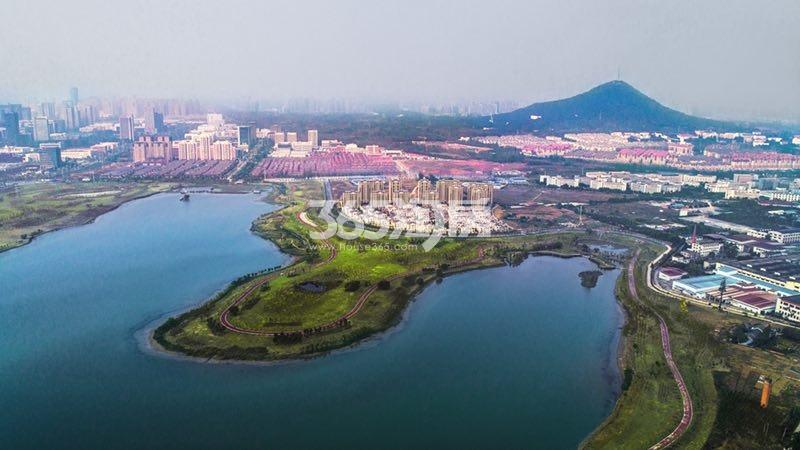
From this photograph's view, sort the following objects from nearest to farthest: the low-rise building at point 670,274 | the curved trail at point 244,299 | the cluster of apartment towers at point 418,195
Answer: the curved trail at point 244,299, the low-rise building at point 670,274, the cluster of apartment towers at point 418,195

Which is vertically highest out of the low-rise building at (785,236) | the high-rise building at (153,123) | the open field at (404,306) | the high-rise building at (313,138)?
the high-rise building at (153,123)

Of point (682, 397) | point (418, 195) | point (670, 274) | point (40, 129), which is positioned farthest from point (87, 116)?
point (682, 397)

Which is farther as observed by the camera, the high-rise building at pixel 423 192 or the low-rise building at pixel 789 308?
the high-rise building at pixel 423 192

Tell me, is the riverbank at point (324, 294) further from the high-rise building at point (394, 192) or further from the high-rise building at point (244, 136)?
the high-rise building at point (244, 136)

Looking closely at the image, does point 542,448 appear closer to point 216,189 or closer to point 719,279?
point 719,279

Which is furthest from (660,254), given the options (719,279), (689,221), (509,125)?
(509,125)

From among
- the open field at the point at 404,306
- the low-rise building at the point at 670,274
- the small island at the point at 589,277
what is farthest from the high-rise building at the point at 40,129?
the low-rise building at the point at 670,274
